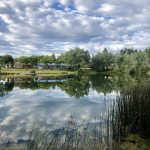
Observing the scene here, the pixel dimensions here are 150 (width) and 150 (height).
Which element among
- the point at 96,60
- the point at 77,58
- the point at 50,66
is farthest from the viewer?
the point at 50,66

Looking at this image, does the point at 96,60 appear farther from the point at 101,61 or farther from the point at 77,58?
the point at 77,58

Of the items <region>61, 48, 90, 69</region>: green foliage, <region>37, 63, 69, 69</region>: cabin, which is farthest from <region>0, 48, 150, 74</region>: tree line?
<region>37, 63, 69, 69</region>: cabin

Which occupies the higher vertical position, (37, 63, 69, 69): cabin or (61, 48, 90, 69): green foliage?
(61, 48, 90, 69): green foliage

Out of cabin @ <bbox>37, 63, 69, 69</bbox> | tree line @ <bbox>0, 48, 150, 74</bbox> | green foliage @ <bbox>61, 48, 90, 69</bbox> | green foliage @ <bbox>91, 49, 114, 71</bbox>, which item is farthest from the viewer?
cabin @ <bbox>37, 63, 69, 69</bbox>

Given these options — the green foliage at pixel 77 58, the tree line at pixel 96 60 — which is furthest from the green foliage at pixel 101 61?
the green foliage at pixel 77 58

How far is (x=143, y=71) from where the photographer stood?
91.2 meters

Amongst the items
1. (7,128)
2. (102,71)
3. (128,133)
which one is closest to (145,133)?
(128,133)

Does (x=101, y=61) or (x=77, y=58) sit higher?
(x=77, y=58)

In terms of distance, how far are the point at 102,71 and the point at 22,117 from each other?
95600 mm

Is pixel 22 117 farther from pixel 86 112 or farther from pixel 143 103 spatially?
pixel 143 103

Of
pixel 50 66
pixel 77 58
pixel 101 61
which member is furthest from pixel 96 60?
pixel 50 66

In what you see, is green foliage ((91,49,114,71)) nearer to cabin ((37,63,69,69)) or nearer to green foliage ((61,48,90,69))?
green foliage ((61,48,90,69))

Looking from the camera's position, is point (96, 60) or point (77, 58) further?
point (77, 58)

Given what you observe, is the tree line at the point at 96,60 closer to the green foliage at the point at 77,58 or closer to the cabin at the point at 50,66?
the green foliage at the point at 77,58
